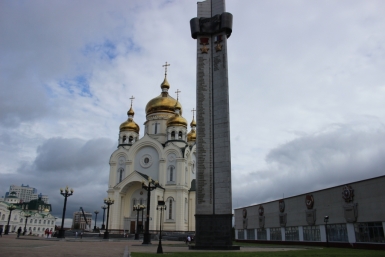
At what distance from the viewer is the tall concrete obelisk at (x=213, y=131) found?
738 inches

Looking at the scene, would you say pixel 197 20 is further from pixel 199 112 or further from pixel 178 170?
pixel 178 170

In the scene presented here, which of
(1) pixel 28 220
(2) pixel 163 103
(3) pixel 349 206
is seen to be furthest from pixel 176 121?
(1) pixel 28 220

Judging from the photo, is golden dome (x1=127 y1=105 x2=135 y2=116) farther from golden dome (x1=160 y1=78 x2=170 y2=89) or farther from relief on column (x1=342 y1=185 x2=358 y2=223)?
relief on column (x1=342 y1=185 x2=358 y2=223)

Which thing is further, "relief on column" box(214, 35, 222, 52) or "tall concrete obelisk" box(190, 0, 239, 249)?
"relief on column" box(214, 35, 222, 52)

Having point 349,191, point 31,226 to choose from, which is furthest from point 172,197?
point 31,226

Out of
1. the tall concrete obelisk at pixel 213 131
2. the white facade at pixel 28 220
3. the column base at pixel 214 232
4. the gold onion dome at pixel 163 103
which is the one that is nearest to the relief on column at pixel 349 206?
the column base at pixel 214 232

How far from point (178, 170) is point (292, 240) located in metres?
18.7

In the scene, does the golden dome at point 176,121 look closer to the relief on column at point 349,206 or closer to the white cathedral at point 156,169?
the white cathedral at point 156,169

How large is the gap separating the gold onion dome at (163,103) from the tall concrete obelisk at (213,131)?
27663mm

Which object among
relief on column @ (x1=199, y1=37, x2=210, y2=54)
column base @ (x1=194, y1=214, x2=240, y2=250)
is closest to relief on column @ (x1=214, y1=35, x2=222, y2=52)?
relief on column @ (x1=199, y1=37, x2=210, y2=54)

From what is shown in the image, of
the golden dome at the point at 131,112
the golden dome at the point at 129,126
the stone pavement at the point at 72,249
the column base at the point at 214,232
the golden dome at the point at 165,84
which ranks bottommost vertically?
the stone pavement at the point at 72,249

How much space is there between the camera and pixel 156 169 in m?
45.2

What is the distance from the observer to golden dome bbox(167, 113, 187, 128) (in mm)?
47406

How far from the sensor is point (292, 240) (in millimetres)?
29062
